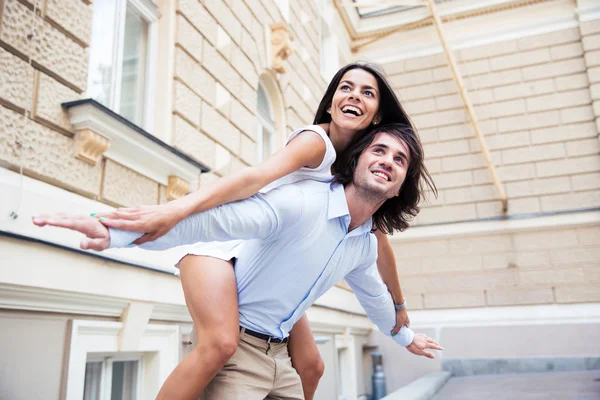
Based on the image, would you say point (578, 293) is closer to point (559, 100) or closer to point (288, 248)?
point (559, 100)

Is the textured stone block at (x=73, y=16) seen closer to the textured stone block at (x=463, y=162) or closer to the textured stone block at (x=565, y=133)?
the textured stone block at (x=463, y=162)

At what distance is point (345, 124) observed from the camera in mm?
2021

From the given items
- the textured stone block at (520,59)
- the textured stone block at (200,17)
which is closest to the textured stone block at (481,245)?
the textured stone block at (520,59)

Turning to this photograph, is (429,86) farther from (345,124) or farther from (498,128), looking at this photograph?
(345,124)

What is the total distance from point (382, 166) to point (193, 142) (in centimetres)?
244

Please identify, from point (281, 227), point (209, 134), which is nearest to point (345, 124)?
point (281, 227)

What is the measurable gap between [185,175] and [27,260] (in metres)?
1.49

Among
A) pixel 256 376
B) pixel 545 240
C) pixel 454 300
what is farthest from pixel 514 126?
pixel 256 376

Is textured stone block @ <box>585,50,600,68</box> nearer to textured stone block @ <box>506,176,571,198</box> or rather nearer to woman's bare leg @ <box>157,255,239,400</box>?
textured stone block @ <box>506,176,571,198</box>

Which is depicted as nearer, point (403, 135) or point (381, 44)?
point (403, 135)

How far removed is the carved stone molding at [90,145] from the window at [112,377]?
1082 millimetres

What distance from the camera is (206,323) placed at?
167cm

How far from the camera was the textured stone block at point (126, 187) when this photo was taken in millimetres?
3068

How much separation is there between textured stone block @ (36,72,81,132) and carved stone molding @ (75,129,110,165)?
73mm
